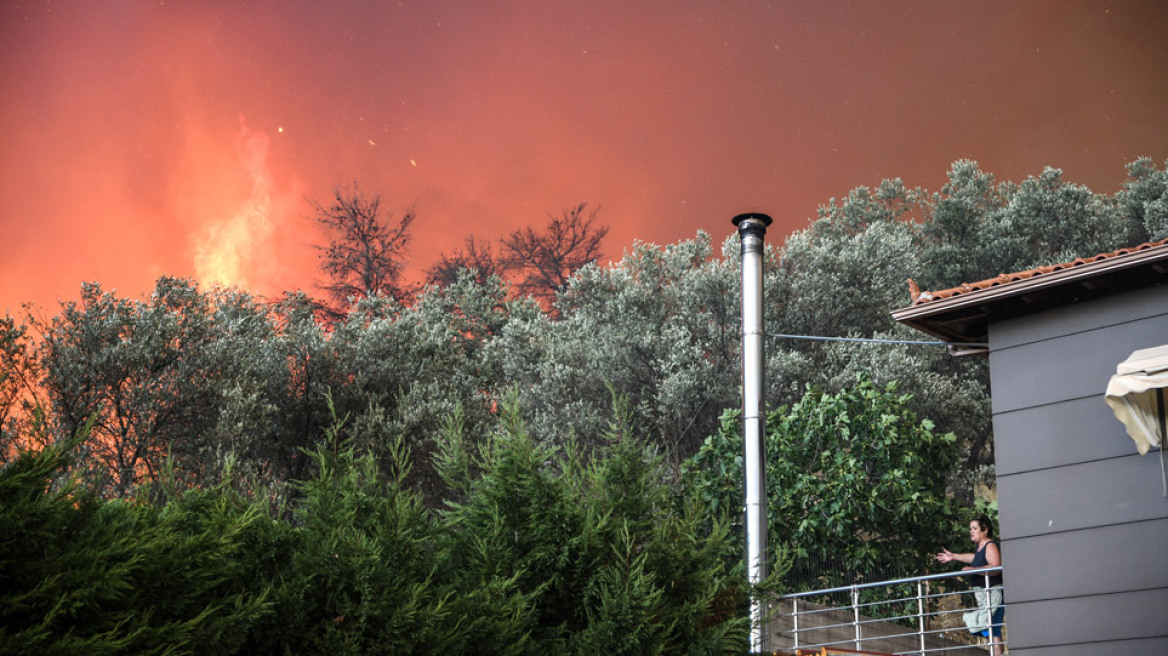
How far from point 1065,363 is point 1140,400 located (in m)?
1.01

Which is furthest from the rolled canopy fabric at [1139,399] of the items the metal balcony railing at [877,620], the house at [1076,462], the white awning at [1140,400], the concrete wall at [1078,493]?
the metal balcony railing at [877,620]

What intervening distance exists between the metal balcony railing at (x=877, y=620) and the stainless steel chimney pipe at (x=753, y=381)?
0.84m

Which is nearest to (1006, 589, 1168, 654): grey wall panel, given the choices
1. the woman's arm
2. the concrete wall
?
the concrete wall

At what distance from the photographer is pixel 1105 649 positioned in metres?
8.04

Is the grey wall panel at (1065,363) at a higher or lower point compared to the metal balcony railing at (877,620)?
higher

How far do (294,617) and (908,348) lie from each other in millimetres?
20041

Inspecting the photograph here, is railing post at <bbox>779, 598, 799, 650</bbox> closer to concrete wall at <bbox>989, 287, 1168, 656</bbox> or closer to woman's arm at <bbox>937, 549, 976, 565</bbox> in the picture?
woman's arm at <bbox>937, 549, 976, 565</bbox>

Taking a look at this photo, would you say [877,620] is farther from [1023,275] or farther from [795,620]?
[1023,275]

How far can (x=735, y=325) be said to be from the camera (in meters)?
22.7

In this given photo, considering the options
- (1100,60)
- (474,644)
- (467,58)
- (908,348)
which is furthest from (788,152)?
(474,644)

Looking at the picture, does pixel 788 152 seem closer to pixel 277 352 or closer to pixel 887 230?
pixel 887 230

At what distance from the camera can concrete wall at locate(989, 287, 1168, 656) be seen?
316 inches

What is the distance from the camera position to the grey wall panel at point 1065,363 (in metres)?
8.42

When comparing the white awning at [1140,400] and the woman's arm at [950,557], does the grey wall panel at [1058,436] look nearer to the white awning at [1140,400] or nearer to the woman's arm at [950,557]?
the white awning at [1140,400]
